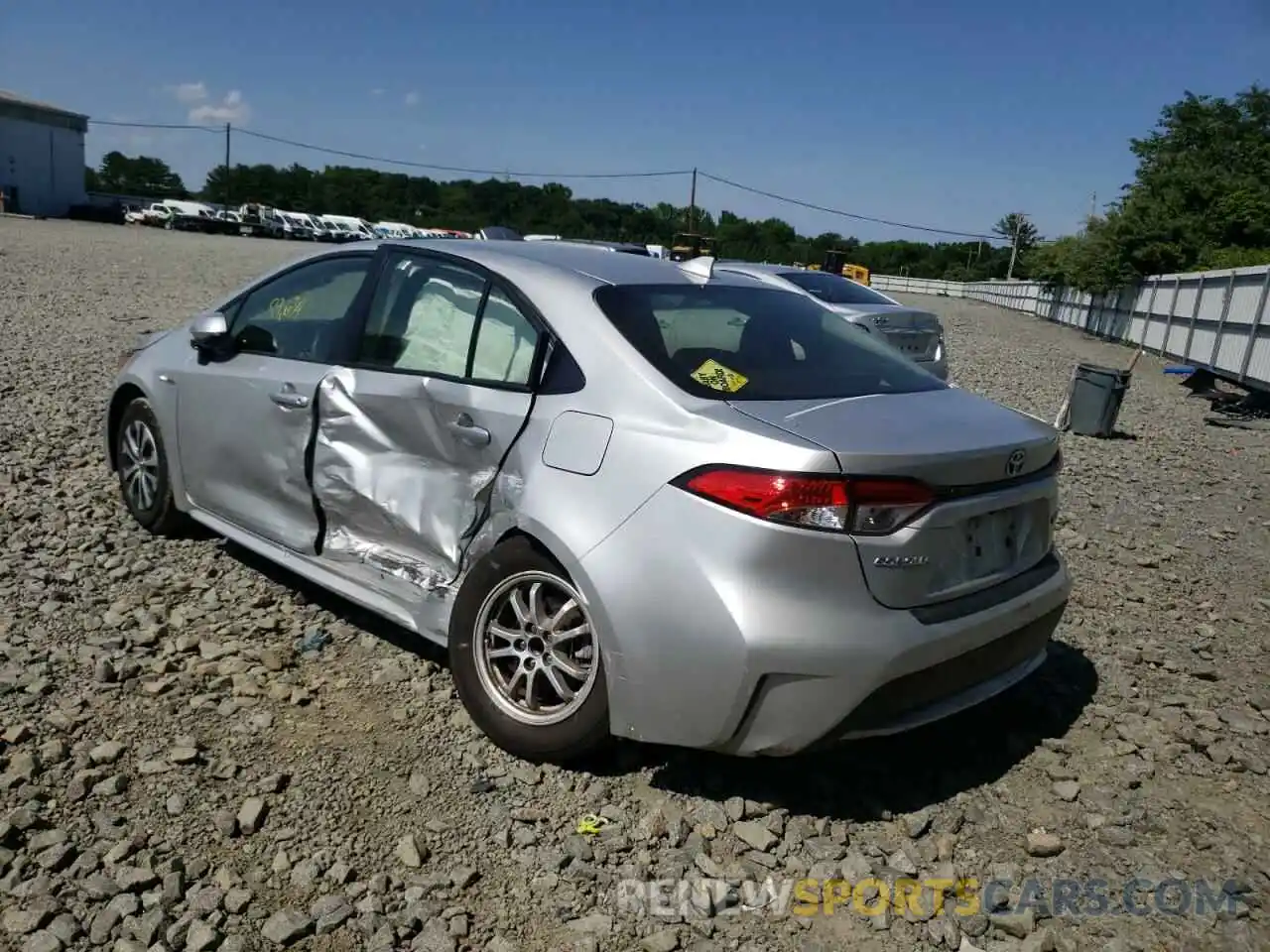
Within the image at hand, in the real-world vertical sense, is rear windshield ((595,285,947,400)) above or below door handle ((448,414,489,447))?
above

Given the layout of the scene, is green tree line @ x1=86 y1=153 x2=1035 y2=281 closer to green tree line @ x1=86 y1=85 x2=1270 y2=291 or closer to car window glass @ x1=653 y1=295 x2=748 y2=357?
green tree line @ x1=86 y1=85 x2=1270 y2=291

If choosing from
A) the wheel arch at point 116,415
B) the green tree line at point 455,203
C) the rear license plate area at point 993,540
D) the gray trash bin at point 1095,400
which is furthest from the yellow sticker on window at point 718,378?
the green tree line at point 455,203

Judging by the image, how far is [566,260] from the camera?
3805 millimetres

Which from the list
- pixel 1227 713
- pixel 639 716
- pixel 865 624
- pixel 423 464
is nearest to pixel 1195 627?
pixel 1227 713

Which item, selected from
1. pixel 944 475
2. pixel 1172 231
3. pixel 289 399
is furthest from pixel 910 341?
pixel 1172 231

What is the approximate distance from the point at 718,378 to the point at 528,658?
1067mm

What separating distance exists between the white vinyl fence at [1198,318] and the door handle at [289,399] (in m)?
15.7

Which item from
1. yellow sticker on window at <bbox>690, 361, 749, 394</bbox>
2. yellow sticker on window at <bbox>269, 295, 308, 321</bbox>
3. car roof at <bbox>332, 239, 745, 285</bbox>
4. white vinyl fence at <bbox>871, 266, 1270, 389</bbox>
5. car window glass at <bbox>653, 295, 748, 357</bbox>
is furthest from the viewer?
white vinyl fence at <bbox>871, 266, 1270, 389</bbox>

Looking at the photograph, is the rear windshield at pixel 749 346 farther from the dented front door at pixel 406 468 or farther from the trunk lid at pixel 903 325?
the trunk lid at pixel 903 325

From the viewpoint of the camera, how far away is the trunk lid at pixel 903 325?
1118 centimetres

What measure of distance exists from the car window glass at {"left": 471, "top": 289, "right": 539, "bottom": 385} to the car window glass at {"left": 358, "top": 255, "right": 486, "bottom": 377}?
2.3 inches

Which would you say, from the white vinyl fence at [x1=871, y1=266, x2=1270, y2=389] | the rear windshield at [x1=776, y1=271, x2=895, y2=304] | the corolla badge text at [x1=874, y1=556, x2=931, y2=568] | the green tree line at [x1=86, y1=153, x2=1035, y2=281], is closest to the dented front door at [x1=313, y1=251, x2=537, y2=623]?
the corolla badge text at [x1=874, y1=556, x2=931, y2=568]

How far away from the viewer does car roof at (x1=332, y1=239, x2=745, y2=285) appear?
Result: 3666 mm

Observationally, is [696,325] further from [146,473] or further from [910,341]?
→ [910,341]
